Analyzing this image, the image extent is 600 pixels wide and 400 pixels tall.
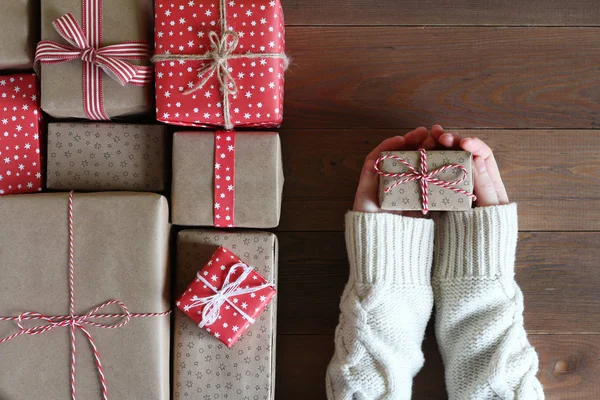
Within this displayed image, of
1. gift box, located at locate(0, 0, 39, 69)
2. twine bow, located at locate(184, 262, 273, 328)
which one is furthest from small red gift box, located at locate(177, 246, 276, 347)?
gift box, located at locate(0, 0, 39, 69)

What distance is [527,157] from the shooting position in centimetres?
119

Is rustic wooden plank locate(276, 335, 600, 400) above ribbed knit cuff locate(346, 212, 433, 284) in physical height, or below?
below

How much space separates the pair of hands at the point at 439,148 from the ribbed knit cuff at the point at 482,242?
0.13 ft

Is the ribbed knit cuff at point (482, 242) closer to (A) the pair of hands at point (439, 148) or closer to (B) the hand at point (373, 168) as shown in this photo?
(A) the pair of hands at point (439, 148)

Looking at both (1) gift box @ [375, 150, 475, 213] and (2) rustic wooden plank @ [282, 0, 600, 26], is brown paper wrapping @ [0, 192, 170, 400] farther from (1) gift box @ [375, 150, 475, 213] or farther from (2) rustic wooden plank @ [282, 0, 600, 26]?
(2) rustic wooden plank @ [282, 0, 600, 26]

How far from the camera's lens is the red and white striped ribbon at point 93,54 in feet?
3.26

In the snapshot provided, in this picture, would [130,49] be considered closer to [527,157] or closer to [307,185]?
[307,185]

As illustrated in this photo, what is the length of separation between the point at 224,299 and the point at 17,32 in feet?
2.20

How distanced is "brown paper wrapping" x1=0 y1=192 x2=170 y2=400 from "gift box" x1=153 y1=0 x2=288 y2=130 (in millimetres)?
210

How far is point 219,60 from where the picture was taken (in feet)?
3.19

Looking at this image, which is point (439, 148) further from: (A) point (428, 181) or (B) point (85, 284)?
(B) point (85, 284)

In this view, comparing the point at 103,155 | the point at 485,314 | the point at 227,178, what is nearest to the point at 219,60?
the point at 227,178

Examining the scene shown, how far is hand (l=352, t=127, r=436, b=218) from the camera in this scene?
1097mm

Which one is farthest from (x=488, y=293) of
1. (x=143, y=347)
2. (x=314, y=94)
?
(x=143, y=347)
